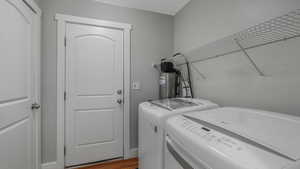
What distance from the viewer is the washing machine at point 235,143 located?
1.49 feet

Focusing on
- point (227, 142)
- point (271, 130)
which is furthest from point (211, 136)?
point (271, 130)

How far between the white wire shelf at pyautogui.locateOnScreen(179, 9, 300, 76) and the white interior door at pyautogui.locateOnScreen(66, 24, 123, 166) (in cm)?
140

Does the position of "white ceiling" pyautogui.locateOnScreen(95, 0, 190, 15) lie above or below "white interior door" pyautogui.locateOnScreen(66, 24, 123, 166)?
above

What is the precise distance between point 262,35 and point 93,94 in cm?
205

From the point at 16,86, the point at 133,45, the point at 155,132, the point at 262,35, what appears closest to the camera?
the point at 262,35

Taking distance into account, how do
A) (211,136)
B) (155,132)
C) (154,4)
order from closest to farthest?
1. (211,136)
2. (155,132)
3. (154,4)

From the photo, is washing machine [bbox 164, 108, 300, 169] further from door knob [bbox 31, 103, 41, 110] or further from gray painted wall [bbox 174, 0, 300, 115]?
door knob [bbox 31, 103, 41, 110]

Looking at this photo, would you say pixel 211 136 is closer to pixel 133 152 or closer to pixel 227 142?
pixel 227 142

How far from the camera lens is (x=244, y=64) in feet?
4.20

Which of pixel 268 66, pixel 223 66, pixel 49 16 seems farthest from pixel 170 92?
pixel 49 16

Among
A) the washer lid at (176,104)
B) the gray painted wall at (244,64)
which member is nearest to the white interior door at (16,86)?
the washer lid at (176,104)

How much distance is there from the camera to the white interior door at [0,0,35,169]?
3.60ft

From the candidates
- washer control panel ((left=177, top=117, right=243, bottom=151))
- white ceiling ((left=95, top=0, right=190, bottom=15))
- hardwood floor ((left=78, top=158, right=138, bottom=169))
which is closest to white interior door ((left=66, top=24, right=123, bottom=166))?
hardwood floor ((left=78, top=158, right=138, bottom=169))

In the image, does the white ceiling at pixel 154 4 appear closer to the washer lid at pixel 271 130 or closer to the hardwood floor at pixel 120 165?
the washer lid at pixel 271 130
